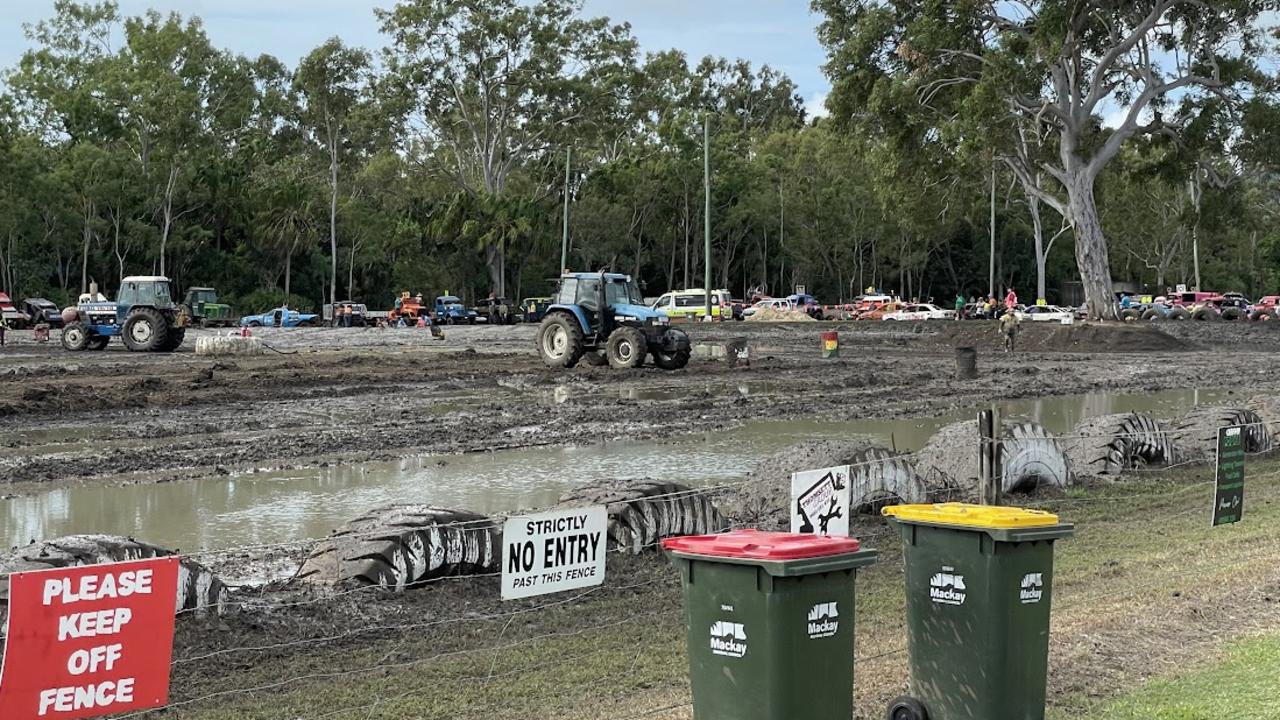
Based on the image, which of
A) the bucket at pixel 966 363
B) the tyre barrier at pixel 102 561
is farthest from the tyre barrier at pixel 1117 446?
the bucket at pixel 966 363

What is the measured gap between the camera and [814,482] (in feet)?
28.7

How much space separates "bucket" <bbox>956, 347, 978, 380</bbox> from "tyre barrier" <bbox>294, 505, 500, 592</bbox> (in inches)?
863

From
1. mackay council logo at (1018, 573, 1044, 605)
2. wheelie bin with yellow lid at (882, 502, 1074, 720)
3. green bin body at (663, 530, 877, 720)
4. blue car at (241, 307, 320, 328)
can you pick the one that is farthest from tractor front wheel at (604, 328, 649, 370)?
blue car at (241, 307, 320, 328)

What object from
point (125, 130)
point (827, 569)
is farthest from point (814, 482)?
point (125, 130)

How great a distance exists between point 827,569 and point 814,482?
3632 millimetres

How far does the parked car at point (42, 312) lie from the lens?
199ft

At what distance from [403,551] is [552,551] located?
1863mm

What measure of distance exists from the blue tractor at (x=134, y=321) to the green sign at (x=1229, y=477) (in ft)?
107

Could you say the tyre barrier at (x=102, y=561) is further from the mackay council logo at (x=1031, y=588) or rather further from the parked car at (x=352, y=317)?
the parked car at (x=352, y=317)

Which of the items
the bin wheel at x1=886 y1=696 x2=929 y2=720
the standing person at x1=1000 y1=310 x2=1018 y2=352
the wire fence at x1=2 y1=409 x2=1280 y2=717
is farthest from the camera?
the standing person at x1=1000 y1=310 x2=1018 y2=352

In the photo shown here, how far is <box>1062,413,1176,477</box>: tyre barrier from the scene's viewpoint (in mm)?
14812

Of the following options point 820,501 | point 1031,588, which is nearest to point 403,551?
point 820,501

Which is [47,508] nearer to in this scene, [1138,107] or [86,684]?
[86,684]

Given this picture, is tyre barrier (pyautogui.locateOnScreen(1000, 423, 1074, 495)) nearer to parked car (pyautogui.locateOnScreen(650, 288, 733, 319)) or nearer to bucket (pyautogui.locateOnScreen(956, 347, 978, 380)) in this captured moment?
bucket (pyautogui.locateOnScreen(956, 347, 978, 380))
